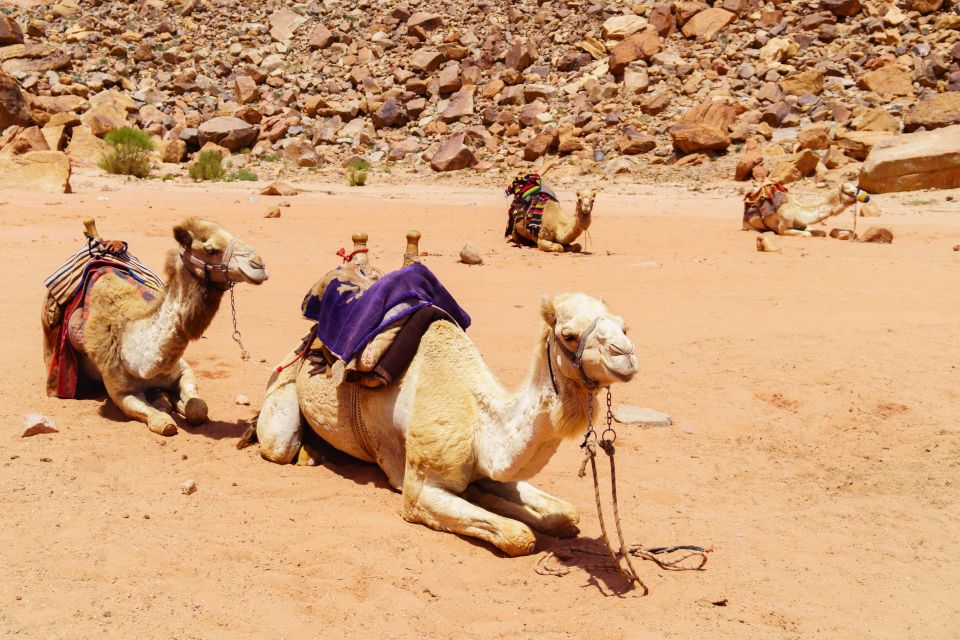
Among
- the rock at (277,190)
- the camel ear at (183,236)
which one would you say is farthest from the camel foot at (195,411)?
the rock at (277,190)

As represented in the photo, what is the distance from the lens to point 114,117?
3259 centimetres

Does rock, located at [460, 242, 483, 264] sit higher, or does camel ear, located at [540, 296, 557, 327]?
camel ear, located at [540, 296, 557, 327]

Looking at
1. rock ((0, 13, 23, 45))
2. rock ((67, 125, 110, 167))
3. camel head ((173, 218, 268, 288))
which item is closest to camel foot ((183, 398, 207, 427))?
camel head ((173, 218, 268, 288))

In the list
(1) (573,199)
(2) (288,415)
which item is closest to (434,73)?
(1) (573,199)

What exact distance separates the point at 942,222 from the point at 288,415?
1559 centimetres

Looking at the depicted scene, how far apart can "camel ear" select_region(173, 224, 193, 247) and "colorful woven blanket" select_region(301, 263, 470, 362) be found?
41.2 inches

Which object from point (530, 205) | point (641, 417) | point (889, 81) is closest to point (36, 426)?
point (641, 417)

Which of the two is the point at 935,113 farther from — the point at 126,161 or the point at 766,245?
the point at 126,161

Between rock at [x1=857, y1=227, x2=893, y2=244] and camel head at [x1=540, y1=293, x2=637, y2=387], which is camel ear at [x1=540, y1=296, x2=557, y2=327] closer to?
camel head at [x1=540, y1=293, x2=637, y2=387]

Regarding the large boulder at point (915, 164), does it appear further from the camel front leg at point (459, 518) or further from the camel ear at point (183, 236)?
the camel front leg at point (459, 518)

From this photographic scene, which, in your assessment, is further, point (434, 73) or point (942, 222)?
point (434, 73)

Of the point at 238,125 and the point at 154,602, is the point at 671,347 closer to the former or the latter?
the point at 154,602

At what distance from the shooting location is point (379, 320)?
5324 millimetres

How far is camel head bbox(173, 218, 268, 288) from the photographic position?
5.79m
